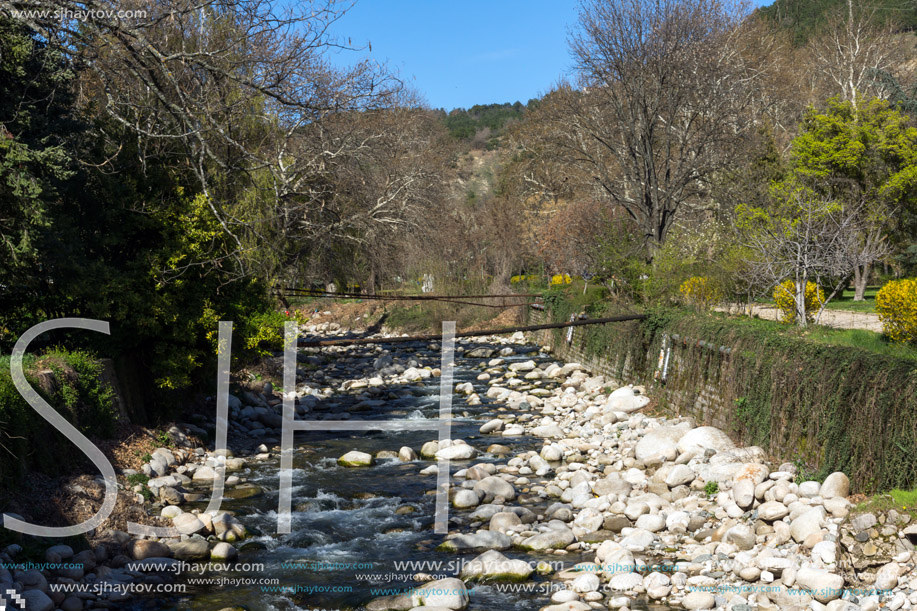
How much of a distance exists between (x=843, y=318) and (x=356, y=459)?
11.8 metres

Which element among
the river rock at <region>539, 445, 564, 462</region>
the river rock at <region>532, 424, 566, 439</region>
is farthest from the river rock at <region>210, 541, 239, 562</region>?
the river rock at <region>532, 424, 566, 439</region>

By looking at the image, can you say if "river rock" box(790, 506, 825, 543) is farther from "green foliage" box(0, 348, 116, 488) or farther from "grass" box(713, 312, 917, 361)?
"green foliage" box(0, 348, 116, 488)

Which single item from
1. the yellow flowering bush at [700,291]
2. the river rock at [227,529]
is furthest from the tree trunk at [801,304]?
the river rock at [227,529]

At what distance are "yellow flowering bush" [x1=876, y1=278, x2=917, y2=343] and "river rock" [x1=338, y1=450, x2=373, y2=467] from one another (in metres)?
8.23

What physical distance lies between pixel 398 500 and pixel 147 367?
15.6 feet

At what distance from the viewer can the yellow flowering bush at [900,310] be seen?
35.0 ft

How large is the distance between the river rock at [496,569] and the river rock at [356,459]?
4427 mm

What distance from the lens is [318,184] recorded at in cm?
2269

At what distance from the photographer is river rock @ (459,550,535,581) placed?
737 cm

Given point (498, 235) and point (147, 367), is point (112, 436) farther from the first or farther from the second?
point (498, 235)

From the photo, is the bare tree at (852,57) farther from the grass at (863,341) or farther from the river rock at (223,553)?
the river rock at (223,553)

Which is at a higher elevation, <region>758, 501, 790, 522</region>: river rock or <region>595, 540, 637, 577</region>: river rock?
<region>758, 501, 790, 522</region>: river rock

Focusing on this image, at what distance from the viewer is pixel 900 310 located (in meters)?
11.0

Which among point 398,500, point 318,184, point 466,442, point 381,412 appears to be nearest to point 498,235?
point 318,184
